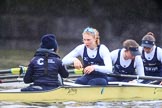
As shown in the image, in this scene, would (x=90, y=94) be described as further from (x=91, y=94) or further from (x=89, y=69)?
(x=89, y=69)

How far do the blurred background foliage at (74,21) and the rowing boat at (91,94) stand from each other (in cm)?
1062

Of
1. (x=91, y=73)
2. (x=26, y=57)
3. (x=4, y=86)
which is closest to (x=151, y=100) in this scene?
(x=91, y=73)

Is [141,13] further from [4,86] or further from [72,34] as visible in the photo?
[4,86]

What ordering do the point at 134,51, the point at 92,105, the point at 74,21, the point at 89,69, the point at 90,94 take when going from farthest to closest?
1. the point at 74,21
2. the point at 134,51
3. the point at 89,69
4. the point at 90,94
5. the point at 92,105

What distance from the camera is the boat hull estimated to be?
27.2 feet

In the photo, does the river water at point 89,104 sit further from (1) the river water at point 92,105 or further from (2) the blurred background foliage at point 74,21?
(2) the blurred background foliage at point 74,21

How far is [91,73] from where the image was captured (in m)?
9.34

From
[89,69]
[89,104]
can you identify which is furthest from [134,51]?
[89,104]

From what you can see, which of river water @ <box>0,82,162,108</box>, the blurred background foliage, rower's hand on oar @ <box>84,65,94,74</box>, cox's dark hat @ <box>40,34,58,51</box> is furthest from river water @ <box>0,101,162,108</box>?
the blurred background foliage

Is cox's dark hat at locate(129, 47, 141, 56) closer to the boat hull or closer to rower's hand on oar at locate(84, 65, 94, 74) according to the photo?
the boat hull

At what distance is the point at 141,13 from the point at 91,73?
11.1 m

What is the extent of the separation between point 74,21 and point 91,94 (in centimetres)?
1151

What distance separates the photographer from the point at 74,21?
2019 centimetres

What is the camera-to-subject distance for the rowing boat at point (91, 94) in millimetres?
8305
